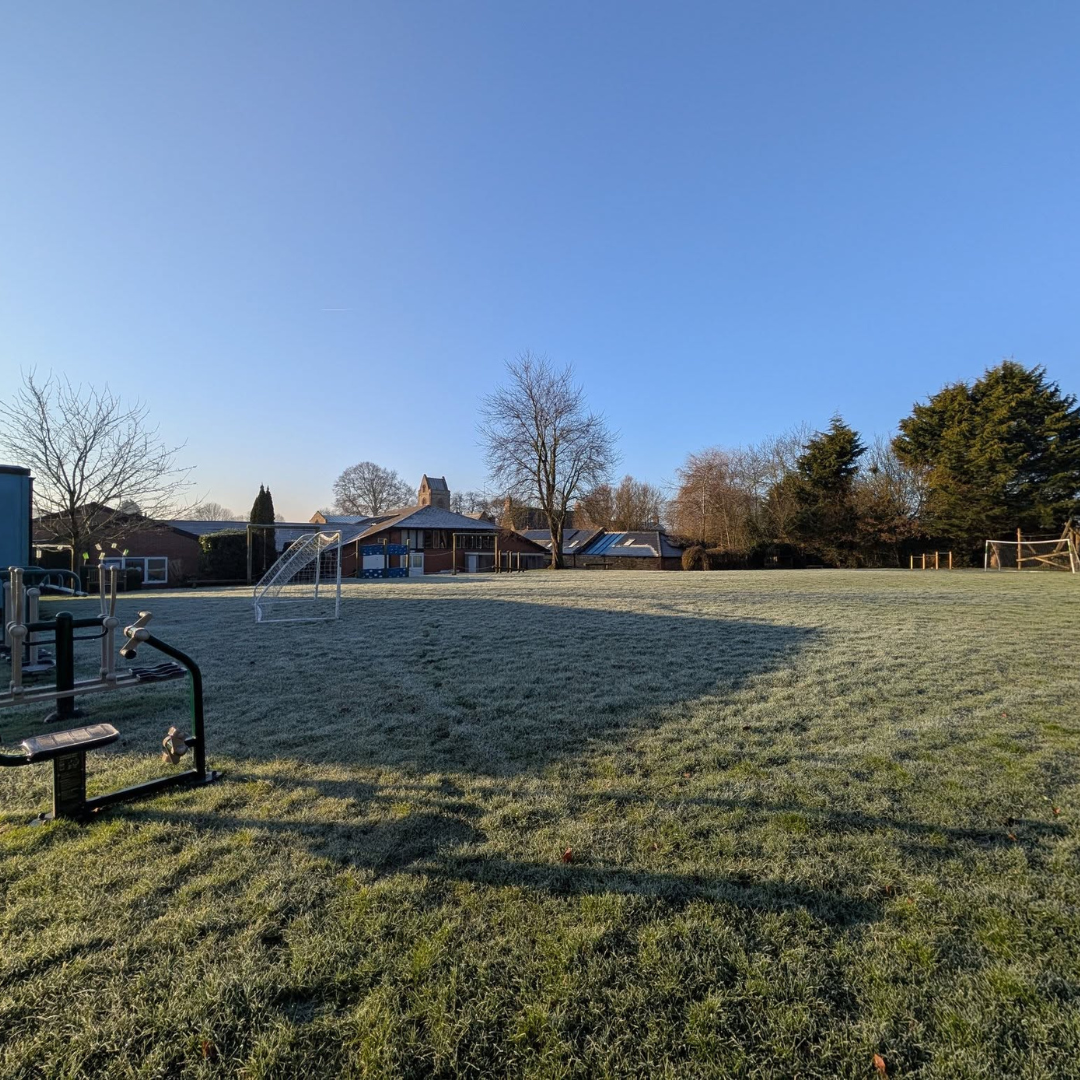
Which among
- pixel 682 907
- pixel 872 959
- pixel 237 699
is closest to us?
pixel 872 959

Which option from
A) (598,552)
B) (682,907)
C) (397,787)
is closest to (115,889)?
(397,787)

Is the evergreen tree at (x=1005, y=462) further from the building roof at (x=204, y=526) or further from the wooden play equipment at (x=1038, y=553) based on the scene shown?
the building roof at (x=204, y=526)

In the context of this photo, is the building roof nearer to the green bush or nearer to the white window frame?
the white window frame

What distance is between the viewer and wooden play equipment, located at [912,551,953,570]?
3256 centimetres

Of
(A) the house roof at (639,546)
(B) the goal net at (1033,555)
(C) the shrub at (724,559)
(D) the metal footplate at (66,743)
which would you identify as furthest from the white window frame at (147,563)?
(B) the goal net at (1033,555)

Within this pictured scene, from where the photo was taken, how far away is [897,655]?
7148 mm

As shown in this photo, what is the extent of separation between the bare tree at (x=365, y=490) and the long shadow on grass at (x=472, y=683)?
62.6 m

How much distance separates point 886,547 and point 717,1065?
3999cm

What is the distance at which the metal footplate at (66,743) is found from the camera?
2846mm

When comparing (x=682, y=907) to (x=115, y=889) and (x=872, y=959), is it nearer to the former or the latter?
(x=872, y=959)

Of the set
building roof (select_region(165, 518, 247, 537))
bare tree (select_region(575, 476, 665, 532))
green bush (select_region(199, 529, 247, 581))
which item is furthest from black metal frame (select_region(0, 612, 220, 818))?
bare tree (select_region(575, 476, 665, 532))

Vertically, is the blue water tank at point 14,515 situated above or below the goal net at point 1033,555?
above

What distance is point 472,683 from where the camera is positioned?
595 centimetres

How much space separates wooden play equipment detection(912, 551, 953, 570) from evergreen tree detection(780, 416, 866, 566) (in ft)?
11.4
